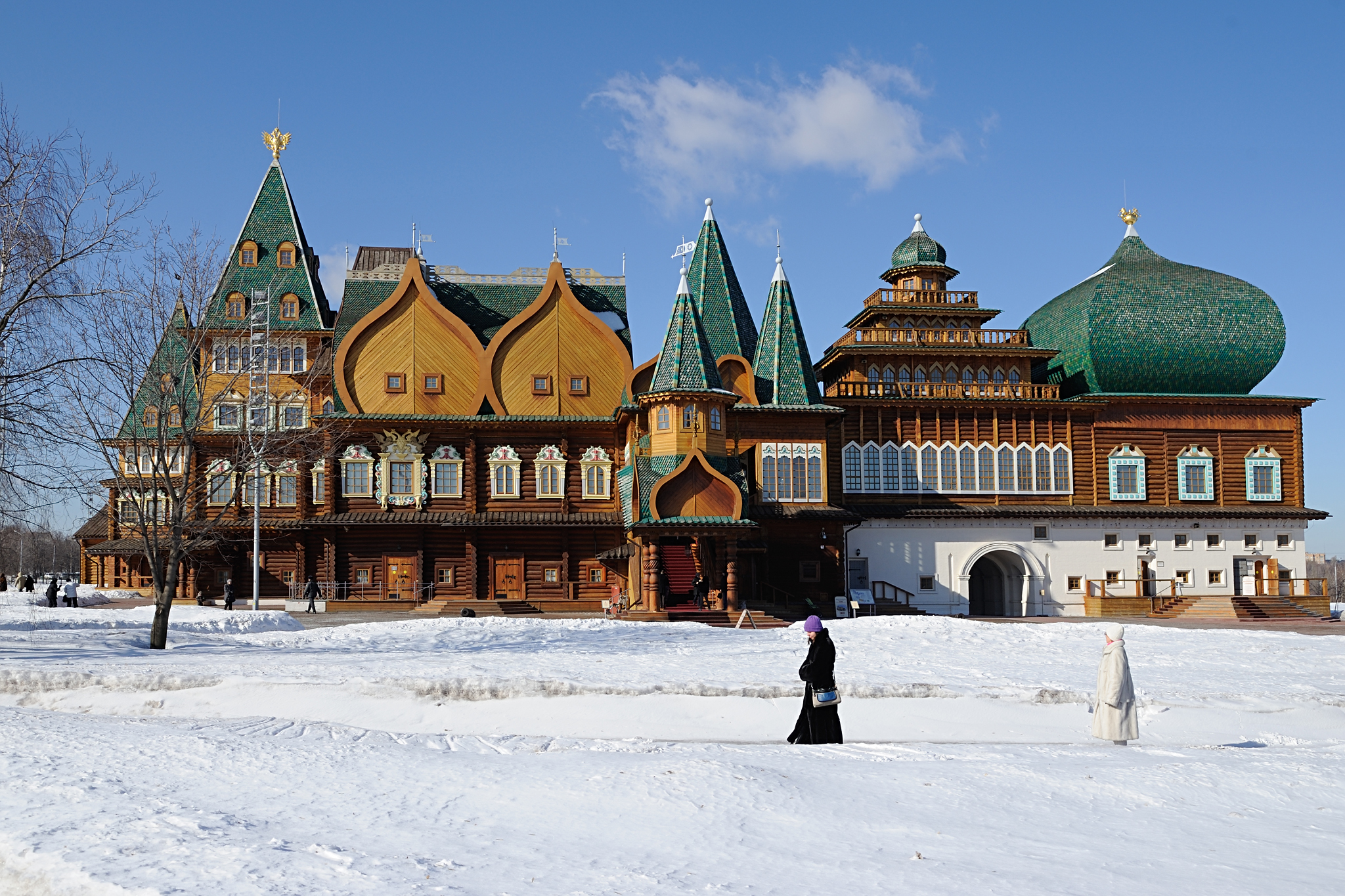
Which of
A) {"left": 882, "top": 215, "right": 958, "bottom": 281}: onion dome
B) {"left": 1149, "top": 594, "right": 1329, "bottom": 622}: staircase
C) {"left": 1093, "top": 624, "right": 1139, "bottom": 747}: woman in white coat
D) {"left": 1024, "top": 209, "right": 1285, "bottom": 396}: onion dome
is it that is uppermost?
{"left": 882, "top": 215, "right": 958, "bottom": 281}: onion dome

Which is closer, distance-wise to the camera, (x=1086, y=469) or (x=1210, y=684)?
(x=1210, y=684)

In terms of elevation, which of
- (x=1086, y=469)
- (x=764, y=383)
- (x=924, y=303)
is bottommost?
(x=1086, y=469)

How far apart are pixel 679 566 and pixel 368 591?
33.8ft

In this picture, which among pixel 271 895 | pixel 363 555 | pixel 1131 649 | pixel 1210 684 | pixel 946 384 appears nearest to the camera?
pixel 271 895

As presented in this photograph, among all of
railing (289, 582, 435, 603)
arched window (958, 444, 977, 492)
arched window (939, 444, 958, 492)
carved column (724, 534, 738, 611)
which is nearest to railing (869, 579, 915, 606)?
arched window (939, 444, 958, 492)

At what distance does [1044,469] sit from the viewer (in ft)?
128

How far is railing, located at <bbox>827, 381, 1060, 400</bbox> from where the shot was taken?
126 ft

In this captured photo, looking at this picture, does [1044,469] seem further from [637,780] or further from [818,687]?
[637,780]

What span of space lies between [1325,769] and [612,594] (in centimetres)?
2529

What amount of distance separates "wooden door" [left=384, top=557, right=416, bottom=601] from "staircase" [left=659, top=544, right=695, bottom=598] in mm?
8418

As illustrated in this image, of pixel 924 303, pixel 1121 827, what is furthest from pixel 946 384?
pixel 1121 827

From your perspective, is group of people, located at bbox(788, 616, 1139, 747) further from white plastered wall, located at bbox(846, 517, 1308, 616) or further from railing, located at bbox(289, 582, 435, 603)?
railing, located at bbox(289, 582, 435, 603)

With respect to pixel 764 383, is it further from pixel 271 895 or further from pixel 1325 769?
pixel 271 895

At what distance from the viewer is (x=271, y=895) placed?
540 cm
